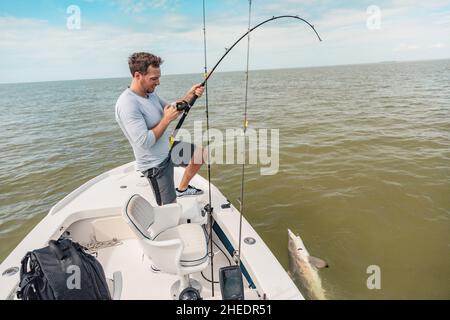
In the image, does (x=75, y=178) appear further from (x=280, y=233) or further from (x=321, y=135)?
(x=321, y=135)

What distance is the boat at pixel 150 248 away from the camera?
2385mm

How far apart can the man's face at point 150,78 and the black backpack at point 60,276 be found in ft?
5.49

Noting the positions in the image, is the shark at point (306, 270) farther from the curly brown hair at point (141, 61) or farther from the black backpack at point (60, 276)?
the curly brown hair at point (141, 61)

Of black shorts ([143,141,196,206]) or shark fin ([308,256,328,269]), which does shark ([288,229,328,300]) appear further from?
black shorts ([143,141,196,206])

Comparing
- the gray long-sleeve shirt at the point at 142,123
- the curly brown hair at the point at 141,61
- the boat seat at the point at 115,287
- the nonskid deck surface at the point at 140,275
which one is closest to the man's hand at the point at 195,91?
the gray long-sleeve shirt at the point at 142,123

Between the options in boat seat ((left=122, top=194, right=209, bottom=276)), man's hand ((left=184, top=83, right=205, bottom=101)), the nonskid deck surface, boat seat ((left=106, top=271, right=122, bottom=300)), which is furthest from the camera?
man's hand ((left=184, top=83, right=205, bottom=101))

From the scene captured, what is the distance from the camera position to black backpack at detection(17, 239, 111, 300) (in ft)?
6.26

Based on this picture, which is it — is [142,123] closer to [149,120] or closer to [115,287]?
[149,120]

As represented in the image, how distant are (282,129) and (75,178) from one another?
8.64 metres

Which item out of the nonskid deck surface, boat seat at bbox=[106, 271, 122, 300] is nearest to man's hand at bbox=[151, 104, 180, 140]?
boat seat at bbox=[106, 271, 122, 300]

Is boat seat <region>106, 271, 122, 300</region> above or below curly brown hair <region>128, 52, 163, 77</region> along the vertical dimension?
below

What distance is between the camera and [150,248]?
2.38 m
